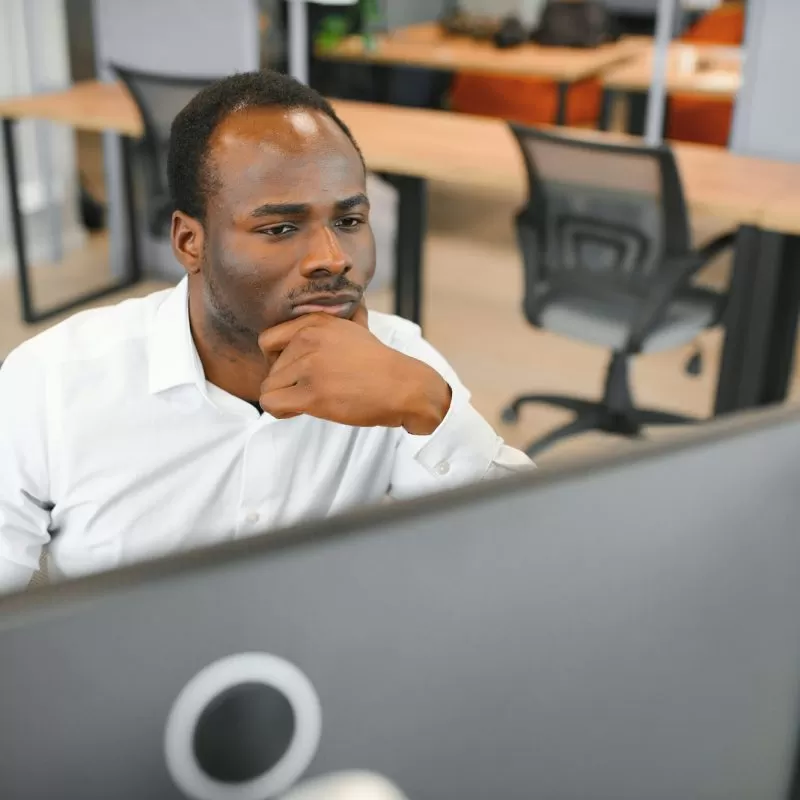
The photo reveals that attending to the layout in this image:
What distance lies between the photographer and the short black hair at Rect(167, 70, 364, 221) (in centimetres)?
82

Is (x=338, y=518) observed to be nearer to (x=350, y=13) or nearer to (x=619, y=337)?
(x=619, y=337)

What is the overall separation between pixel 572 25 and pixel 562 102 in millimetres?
505

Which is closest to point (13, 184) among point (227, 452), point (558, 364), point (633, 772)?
point (558, 364)

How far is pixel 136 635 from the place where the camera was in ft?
1.16

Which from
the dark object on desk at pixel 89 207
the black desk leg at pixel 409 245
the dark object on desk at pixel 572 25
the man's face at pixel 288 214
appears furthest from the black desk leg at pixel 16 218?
the man's face at pixel 288 214

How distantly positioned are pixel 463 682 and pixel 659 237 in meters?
1.99

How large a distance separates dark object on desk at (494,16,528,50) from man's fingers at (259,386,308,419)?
431 cm

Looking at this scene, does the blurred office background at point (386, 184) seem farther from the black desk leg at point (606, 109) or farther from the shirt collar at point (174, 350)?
the shirt collar at point (174, 350)

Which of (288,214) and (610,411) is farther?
(610,411)

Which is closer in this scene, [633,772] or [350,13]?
[633,772]

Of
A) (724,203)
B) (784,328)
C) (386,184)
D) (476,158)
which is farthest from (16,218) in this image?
(784,328)

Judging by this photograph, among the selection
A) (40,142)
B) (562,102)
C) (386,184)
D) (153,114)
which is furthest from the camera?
(562,102)

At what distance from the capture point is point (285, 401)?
787 millimetres

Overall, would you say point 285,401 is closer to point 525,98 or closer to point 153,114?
point 153,114
